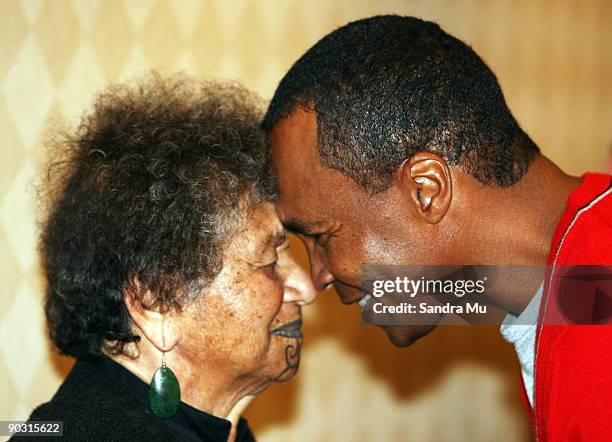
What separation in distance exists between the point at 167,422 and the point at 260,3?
1.31m

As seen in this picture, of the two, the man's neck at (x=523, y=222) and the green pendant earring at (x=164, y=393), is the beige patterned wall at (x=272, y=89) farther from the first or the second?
the man's neck at (x=523, y=222)

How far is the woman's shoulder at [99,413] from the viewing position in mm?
1202

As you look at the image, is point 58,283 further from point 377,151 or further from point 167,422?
point 377,151

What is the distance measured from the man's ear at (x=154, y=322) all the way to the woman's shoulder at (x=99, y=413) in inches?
4.1

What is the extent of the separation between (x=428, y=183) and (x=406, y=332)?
1.12 feet

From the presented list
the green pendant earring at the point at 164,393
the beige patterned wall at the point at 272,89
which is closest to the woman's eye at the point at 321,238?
the green pendant earring at the point at 164,393

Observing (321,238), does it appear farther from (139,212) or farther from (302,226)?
(139,212)

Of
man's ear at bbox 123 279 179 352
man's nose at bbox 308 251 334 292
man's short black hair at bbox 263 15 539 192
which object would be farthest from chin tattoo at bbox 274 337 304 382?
man's short black hair at bbox 263 15 539 192

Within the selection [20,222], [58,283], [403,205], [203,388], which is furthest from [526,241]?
[20,222]

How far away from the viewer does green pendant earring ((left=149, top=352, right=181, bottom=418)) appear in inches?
50.9

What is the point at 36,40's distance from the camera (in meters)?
1.80

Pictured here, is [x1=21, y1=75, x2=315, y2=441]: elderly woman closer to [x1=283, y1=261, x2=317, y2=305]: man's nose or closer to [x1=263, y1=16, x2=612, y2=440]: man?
[x1=283, y1=261, x2=317, y2=305]: man's nose

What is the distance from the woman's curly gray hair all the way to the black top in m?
0.05

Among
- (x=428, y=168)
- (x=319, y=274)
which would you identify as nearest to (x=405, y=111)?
(x=428, y=168)
